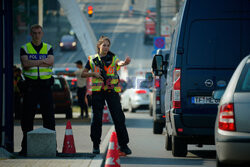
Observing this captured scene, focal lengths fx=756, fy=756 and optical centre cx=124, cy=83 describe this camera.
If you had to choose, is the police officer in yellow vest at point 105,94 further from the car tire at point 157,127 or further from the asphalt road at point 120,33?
the asphalt road at point 120,33

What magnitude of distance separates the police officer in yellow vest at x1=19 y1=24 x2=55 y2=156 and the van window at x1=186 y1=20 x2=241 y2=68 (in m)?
2.18

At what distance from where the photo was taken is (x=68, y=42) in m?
76.6

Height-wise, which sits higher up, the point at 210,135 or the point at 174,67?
the point at 174,67

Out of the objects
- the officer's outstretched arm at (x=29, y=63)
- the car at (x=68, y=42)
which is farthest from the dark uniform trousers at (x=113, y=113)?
the car at (x=68, y=42)

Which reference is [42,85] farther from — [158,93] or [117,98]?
[158,93]

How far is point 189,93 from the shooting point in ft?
35.1

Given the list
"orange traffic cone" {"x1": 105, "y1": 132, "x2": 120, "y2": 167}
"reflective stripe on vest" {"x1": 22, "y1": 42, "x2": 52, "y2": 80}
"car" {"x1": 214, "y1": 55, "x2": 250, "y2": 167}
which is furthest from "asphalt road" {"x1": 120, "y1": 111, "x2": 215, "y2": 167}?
"car" {"x1": 214, "y1": 55, "x2": 250, "y2": 167}

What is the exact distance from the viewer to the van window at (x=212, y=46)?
10750mm

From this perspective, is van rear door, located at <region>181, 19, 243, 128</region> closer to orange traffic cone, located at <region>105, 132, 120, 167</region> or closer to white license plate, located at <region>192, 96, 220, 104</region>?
white license plate, located at <region>192, 96, 220, 104</region>

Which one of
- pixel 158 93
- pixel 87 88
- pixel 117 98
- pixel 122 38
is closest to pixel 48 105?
pixel 117 98

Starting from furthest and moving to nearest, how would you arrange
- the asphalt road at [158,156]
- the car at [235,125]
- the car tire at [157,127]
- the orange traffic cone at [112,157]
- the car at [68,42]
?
the car at [68,42], the car tire at [157,127], the asphalt road at [158,156], the orange traffic cone at [112,157], the car at [235,125]

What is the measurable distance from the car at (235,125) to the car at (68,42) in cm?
6398

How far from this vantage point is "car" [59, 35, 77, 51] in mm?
73125

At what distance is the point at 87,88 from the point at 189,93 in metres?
13.5
